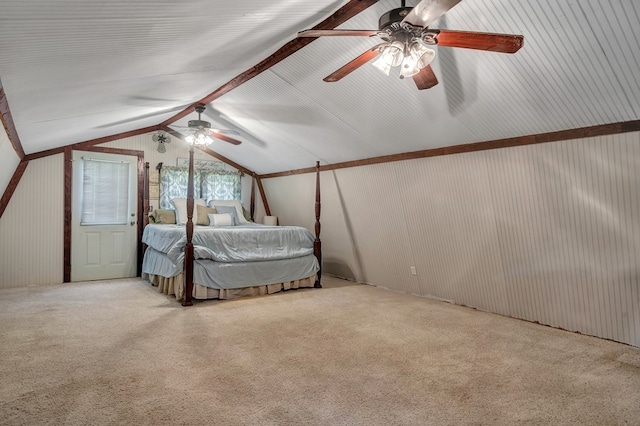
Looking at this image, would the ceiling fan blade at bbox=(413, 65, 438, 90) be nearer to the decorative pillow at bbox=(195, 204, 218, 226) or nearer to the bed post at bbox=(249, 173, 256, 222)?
the decorative pillow at bbox=(195, 204, 218, 226)

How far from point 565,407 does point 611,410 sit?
0.75 feet

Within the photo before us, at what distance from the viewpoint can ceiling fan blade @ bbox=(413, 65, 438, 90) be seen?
2.21 meters

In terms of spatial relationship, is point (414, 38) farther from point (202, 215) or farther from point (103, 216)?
point (103, 216)

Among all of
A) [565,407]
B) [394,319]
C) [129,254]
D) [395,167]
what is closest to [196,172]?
[129,254]

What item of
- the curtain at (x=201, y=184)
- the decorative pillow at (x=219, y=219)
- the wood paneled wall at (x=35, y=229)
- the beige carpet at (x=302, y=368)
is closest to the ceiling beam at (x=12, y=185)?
the wood paneled wall at (x=35, y=229)

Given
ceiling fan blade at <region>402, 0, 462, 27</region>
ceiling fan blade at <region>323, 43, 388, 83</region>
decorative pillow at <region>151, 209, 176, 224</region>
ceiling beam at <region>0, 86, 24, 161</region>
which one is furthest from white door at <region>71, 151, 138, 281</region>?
ceiling fan blade at <region>402, 0, 462, 27</region>

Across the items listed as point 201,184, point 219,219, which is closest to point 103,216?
point 201,184

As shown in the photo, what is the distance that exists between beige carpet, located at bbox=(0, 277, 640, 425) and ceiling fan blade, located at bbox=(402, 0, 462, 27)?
196cm

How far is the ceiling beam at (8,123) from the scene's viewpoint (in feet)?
7.75

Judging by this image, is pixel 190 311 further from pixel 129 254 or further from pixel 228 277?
pixel 129 254

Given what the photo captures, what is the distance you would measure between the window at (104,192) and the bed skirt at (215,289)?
1263 millimetres

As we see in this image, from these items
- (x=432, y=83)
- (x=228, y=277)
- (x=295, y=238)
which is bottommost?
(x=228, y=277)

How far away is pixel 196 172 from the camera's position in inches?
251

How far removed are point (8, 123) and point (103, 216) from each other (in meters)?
2.81
